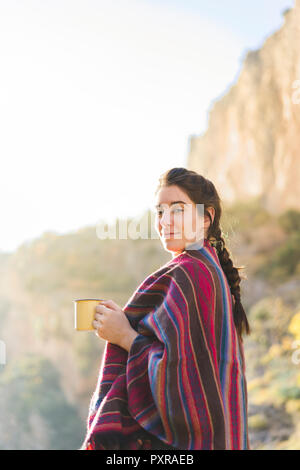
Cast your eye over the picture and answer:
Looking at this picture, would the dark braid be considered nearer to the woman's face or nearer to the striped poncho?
the woman's face

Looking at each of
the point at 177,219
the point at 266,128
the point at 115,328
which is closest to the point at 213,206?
the point at 177,219

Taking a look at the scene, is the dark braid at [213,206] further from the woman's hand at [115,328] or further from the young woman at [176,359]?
the woman's hand at [115,328]

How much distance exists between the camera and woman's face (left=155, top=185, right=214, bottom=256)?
5.08 feet

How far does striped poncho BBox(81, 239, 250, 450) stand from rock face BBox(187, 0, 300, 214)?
11.4 metres

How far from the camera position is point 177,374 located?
1.33 m

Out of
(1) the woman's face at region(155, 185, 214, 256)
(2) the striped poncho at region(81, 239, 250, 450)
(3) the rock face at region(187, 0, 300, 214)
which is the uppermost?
(3) the rock face at region(187, 0, 300, 214)

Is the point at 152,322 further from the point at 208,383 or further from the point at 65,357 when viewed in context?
the point at 65,357

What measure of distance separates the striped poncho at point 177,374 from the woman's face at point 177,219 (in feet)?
0.26

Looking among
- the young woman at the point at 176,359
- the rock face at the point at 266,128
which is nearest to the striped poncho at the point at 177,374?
the young woman at the point at 176,359

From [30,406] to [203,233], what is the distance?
1142 centimetres

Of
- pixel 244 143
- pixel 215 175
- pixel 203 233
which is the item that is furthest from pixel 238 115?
pixel 203 233

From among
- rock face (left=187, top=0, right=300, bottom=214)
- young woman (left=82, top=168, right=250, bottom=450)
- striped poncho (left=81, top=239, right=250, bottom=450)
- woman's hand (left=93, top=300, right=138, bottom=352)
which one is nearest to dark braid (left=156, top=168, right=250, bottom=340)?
young woman (left=82, top=168, right=250, bottom=450)

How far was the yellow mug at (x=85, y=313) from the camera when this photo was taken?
1.49m

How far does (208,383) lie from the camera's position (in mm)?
1366
